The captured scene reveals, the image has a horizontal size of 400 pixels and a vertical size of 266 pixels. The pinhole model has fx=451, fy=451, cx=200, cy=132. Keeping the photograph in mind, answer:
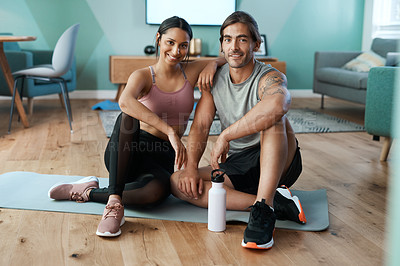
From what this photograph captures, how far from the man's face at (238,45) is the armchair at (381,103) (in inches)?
50.6

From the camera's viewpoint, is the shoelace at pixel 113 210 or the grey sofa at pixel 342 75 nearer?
the shoelace at pixel 113 210

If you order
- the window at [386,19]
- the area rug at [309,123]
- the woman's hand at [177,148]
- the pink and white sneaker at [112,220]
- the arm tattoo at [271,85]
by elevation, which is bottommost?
the area rug at [309,123]

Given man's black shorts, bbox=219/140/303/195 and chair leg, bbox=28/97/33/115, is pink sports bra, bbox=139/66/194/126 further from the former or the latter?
chair leg, bbox=28/97/33/115

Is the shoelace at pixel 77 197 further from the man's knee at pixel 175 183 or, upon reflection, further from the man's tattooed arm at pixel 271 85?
the man's tattooed arm at pixel 271 85

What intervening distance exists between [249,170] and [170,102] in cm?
44

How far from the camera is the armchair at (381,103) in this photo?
2.68 metres

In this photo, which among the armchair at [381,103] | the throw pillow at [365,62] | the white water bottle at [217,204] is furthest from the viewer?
the throw pillow at [365,62]

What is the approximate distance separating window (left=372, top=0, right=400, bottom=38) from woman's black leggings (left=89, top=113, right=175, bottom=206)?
14.0 ft

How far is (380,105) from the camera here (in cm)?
273

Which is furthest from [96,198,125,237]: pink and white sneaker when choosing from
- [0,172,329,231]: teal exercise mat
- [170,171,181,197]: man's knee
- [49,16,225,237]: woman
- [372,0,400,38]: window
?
[372,0,400,38]: window

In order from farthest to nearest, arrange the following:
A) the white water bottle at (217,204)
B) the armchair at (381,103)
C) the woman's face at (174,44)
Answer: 1. the armchair at (381,103)
2. the woman's face at (174,44)
3. the white water bottle at (217,204)

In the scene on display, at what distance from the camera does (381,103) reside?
8.95ft

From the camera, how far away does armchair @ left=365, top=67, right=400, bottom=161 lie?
2.68 m

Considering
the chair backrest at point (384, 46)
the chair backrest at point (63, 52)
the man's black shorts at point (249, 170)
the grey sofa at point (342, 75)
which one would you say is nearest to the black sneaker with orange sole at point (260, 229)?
the man's black shorts at point (249, 170)
